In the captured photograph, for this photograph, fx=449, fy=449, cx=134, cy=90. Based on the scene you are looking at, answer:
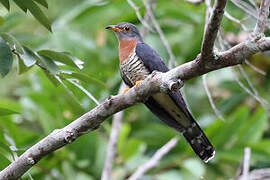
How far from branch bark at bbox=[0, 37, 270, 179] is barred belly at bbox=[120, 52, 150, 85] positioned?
1112mm

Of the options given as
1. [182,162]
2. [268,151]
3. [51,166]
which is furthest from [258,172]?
[51,166]

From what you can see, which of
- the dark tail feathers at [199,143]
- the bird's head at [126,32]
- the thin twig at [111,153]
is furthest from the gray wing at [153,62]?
the thin twig at [111,153]

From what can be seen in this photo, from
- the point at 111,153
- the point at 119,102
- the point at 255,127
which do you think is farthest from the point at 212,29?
the point at 255,127

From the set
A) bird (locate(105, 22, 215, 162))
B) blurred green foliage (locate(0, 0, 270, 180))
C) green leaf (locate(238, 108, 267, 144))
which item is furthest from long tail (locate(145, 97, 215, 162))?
green leaf (locate(238, 108, 267, 144))

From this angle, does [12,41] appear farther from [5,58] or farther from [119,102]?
[119,102]

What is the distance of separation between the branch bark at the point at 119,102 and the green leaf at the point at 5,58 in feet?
1.33

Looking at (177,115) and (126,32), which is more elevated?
(126,32)

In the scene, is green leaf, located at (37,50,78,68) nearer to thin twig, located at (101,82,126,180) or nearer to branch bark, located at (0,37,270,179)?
branch bark, located at (0,37,270,179)

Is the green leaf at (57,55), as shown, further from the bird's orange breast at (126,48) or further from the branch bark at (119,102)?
the bird's orange breast at (126,48)

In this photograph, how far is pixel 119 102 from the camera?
2.22 m

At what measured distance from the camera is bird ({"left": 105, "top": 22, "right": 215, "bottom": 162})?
120 inches

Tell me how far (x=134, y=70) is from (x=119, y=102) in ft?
3.81

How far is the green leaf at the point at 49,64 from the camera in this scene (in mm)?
2213

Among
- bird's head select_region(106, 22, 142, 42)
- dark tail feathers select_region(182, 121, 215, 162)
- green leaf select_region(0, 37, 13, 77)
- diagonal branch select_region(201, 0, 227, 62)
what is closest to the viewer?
diagonal branch select_region(201, 0, 227, 62)
